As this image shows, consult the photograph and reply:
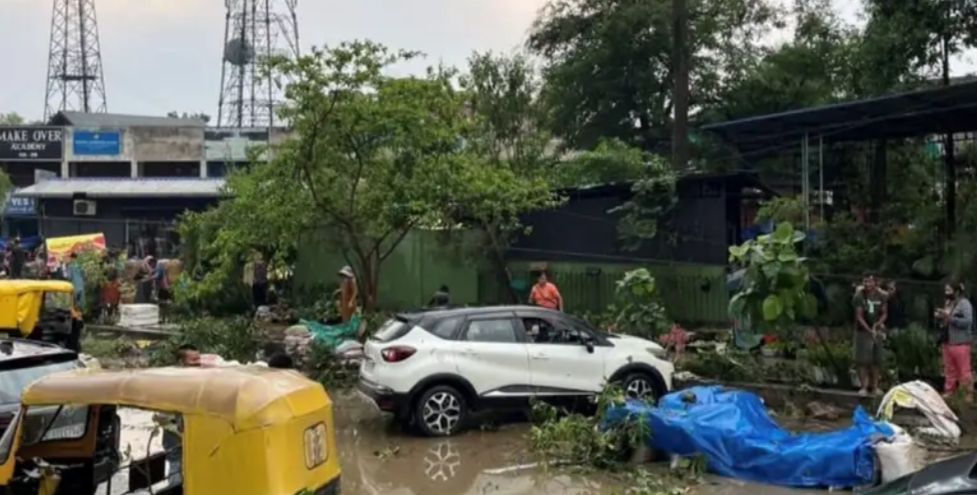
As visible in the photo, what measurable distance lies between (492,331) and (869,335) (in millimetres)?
5133

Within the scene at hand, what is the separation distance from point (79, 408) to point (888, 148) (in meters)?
20.0

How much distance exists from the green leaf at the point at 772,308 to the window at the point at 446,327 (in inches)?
162

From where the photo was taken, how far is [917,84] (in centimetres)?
2261

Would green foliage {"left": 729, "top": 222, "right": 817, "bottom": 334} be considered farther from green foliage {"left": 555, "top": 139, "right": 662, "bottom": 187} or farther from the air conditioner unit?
the air conditioner unit

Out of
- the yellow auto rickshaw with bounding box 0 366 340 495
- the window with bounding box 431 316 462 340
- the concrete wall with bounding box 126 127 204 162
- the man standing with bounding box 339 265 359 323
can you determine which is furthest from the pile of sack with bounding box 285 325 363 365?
the concrete wall with bounding box 126 127 204 162

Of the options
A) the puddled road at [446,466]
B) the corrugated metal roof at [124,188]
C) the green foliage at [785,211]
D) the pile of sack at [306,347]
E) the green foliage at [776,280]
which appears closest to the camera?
the puddled road at [446,466]

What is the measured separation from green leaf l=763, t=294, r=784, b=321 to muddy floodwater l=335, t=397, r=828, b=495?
351 centimetres

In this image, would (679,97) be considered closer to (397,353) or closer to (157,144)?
(397,353)

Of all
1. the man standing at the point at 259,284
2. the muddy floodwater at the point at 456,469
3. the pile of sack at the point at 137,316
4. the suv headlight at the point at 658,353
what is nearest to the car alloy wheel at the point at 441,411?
the muddy floodwater at the point at 456,469

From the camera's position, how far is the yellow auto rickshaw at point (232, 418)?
630 centimetres

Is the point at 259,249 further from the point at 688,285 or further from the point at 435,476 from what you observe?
the point at 435,476

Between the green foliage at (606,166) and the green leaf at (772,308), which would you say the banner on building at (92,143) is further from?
the green leaf at (772,308)

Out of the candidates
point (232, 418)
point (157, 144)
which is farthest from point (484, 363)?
point (157, 144)

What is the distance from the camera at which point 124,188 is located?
43656 mm
